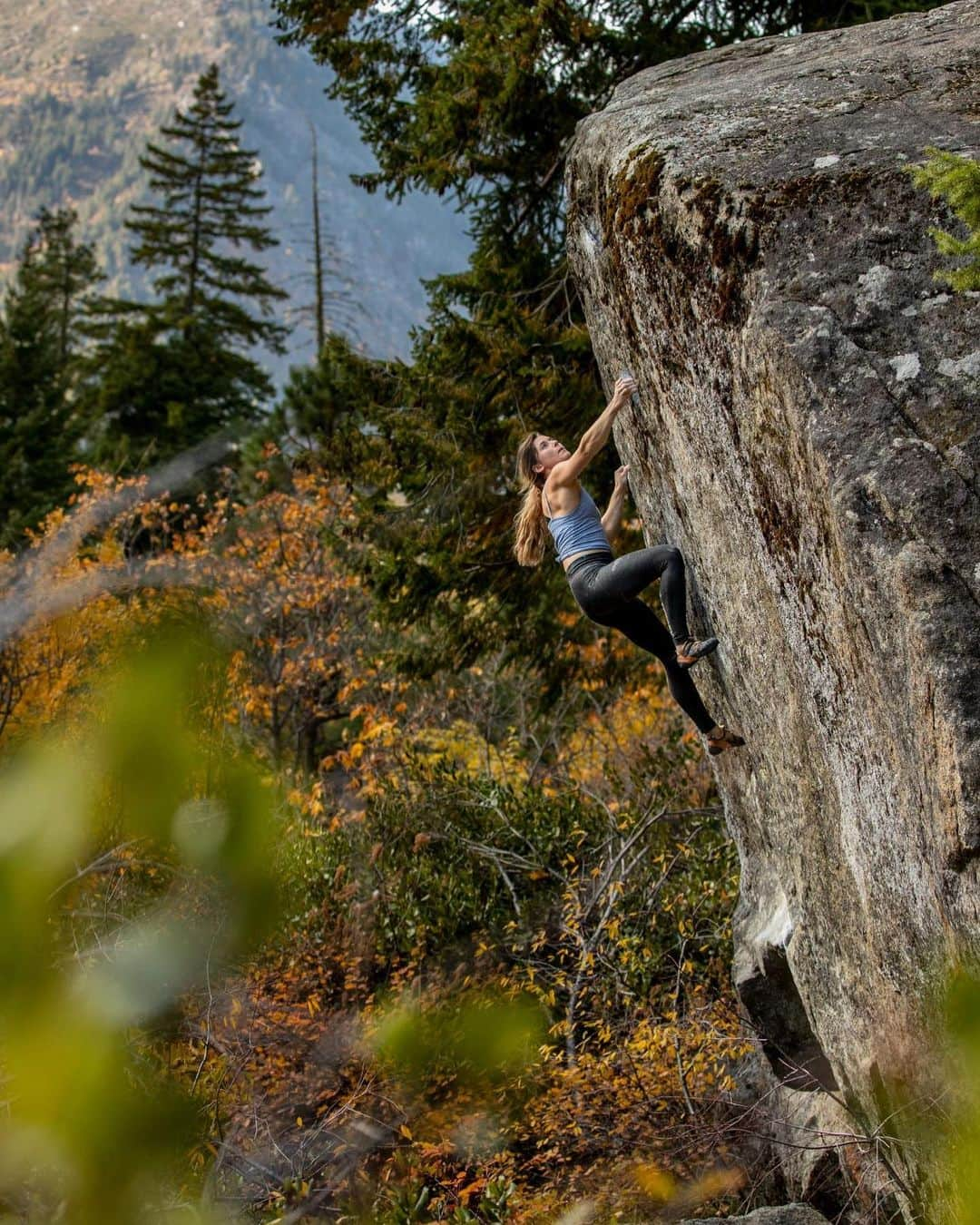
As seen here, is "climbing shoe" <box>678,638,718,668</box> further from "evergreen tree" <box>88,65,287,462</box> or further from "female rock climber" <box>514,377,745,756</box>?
"evergreen tree" <box>88,65,287,462</box>

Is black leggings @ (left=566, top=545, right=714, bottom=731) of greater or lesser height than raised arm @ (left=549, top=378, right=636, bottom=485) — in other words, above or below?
below

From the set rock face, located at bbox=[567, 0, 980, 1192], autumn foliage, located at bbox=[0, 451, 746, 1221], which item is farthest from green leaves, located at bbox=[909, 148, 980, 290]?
autumn foliage, located at bbox=[0, 451, 746, 1221]

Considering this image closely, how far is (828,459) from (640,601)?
188 cm

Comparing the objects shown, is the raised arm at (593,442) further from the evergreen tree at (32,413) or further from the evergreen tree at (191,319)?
the evergreen tree at (191,319)

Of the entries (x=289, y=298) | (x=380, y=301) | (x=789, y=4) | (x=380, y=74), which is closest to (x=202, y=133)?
(x=289, y=298)

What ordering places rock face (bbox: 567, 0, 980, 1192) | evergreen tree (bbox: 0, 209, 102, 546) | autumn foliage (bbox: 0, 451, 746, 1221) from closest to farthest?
autumn foliage (bbox: 0, 451, 746, 1221), rock face (bbox: 567, 0, 980, 1192), evergreen tree (bbox: 0, 209, 102, 546)

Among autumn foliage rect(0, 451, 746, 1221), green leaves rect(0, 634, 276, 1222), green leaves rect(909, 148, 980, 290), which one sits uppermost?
green leaves rect(0, 634, 276, 1222)

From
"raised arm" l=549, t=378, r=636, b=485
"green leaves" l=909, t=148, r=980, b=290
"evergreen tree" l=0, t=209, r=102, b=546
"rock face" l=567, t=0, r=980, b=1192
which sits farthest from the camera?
"evergreen tree" l=0, t=209, r=102, b=546

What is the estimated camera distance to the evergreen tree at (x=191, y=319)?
23484 mm

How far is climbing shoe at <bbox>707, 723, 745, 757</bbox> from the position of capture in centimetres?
545

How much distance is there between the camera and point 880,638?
11.2 feet

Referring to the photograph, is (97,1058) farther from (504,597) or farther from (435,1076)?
(504,597)

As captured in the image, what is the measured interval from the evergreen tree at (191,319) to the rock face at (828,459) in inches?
710

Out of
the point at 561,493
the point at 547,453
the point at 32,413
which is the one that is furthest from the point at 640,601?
the point at 32,413
